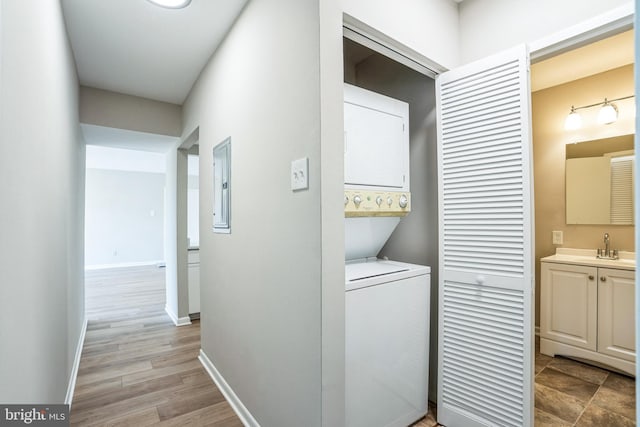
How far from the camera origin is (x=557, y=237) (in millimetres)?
2988

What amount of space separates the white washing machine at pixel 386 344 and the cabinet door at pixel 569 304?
1722 mm

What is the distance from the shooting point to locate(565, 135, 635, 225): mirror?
261 centimetres

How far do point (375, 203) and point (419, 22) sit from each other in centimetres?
100

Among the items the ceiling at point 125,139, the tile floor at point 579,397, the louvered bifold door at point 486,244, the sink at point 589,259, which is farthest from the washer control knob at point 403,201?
the ceiling at point 125,139

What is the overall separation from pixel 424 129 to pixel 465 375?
4.97 feet

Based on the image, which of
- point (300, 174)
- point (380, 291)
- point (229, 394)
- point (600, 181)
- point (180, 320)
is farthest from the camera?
point (180, 320)

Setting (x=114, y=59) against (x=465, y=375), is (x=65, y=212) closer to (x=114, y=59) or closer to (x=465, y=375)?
(x=114, y=59)

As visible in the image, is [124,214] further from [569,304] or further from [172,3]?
[569,304]

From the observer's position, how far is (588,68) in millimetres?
2635

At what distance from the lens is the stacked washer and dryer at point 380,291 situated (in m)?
1.43

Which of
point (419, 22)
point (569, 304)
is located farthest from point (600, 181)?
point (419, 22)

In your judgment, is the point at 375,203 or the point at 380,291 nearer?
the point at 380,291

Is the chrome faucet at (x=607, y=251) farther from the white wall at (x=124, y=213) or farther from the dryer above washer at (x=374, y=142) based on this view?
the white wall at (x=124, y=213)

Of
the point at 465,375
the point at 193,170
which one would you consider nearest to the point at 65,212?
the point at 465,375
